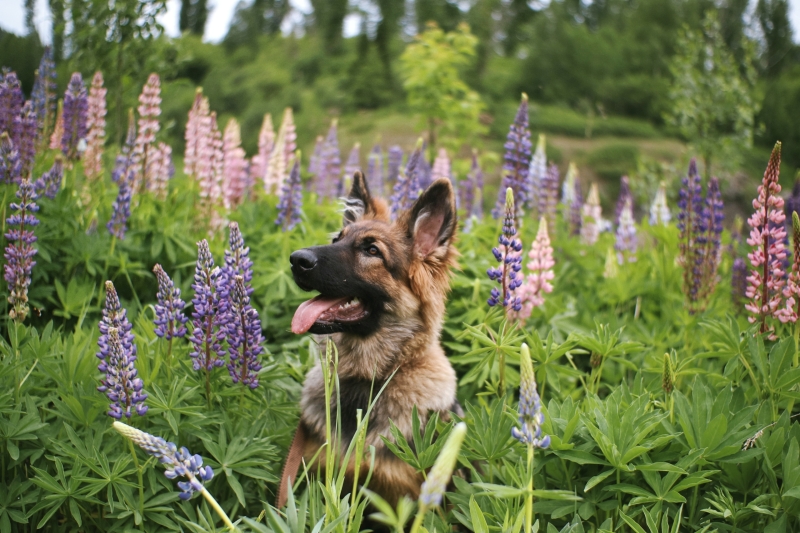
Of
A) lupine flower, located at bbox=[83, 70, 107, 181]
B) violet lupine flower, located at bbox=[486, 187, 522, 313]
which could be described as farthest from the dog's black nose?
lupine flower, located at bbox=[83, 70, 107, 181]

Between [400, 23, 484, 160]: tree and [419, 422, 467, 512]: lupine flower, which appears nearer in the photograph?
[419, 422, 467, 512]: lupine flower

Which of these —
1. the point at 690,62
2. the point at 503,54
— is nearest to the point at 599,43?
the point at 503,54

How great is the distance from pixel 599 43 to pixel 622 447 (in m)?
29.8

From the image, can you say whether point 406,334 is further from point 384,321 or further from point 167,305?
point 167,305

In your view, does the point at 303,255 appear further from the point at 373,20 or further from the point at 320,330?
the point at 373,20

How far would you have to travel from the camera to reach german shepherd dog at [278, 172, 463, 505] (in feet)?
8.89

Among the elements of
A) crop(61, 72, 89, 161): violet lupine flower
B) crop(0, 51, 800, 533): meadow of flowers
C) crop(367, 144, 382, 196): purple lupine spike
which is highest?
crop(61, 72, 89, 161): violet lupine flower

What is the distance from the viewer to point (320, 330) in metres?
2.72

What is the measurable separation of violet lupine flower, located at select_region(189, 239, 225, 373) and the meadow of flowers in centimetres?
1

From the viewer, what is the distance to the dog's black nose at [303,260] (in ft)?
8.77

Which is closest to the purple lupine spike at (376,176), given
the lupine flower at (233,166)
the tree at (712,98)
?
the lupine flower at (233,166)

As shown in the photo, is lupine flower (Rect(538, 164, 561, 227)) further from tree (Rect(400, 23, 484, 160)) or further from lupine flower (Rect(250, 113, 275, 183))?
lupine flower (Rect(250, 113, 275, 183))

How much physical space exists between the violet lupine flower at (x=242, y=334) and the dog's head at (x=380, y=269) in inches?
8.4

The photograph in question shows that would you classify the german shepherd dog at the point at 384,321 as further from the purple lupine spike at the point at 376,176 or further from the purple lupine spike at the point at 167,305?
the purple lupine spike at the point at 376,176
